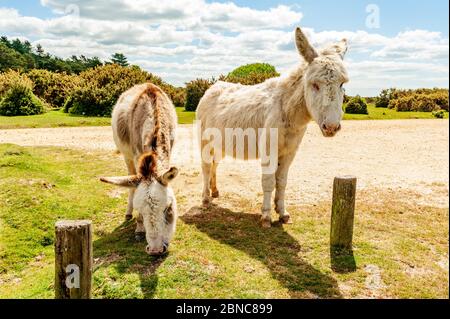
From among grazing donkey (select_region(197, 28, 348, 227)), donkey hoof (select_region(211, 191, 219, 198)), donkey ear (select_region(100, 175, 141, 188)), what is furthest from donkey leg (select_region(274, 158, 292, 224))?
donkey ear (select_region(100, 175, 141, 188))

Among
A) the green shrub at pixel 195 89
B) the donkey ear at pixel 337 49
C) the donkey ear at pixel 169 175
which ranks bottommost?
the donkey ear at pixel 169 175

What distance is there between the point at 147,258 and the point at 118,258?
0.45m

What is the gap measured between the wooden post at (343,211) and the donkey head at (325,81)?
897 mm

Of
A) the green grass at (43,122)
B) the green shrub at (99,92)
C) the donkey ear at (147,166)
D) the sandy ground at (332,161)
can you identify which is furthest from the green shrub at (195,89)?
the donkey ear at (147,166)

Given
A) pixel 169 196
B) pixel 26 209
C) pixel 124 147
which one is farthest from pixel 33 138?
pixel 169 196

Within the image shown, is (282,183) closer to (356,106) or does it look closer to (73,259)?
(73,259)

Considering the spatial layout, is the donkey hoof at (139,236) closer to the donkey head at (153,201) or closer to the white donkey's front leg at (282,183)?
the donkey head at (153,201)

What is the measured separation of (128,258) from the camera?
5457mm

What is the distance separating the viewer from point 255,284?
496cm

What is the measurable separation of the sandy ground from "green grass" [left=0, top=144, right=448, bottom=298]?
746mm

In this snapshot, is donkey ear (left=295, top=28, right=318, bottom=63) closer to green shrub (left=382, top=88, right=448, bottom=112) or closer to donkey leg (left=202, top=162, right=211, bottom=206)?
donkey leg (left=202, top=162, right=211, bottom=206)

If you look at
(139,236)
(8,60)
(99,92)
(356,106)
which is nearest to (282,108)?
(139,236)

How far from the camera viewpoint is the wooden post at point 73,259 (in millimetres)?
3904

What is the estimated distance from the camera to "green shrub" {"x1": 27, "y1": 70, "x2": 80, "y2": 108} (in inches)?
1155
